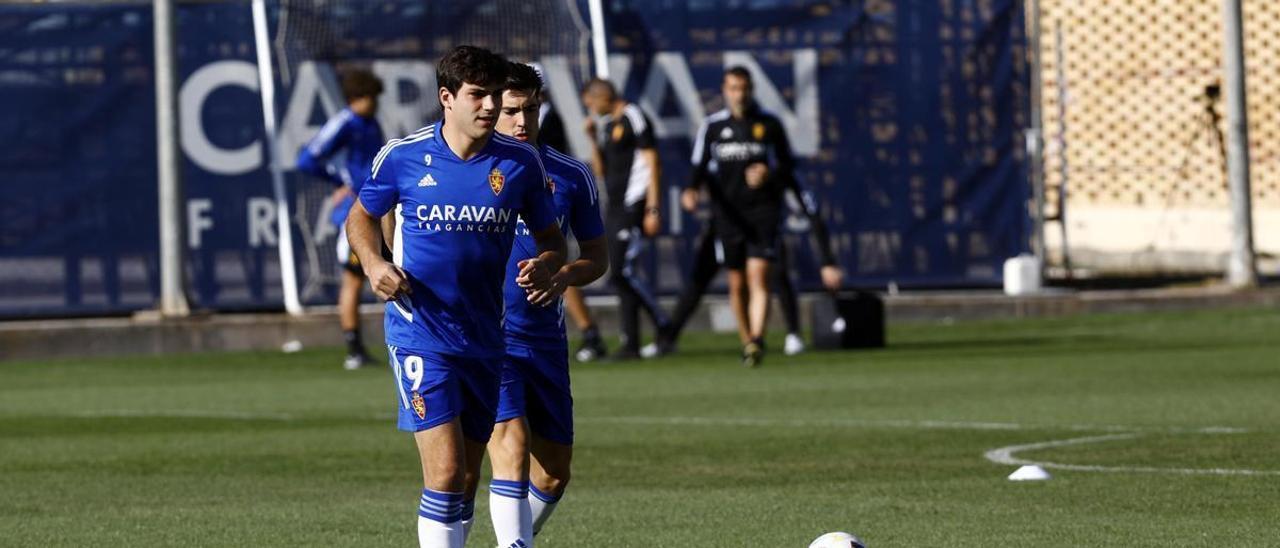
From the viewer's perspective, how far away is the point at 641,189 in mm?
17562

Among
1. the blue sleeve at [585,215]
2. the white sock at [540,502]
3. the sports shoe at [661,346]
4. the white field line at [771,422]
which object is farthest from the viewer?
the sports shoe at [661,346]

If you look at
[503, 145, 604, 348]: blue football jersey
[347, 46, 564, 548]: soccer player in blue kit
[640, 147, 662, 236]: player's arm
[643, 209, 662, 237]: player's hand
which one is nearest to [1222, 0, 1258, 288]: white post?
[640, 147, 662, 236]: player's arm

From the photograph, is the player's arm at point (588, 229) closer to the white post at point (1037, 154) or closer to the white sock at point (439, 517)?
the white sock at point (439, 517)

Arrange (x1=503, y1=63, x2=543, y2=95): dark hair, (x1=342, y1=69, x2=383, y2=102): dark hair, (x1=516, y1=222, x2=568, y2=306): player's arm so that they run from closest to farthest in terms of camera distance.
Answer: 1. (x1=516, y1=222, x2=568, y2=306): player's arm
2. (x1=503, y1=63, x2=543, y2=95): dark hair
3. (x1=342, y1=69, x2=383, y2=102): dark hair

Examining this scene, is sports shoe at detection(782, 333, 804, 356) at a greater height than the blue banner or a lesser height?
lesser

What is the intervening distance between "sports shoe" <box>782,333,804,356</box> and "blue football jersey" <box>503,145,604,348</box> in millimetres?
10053

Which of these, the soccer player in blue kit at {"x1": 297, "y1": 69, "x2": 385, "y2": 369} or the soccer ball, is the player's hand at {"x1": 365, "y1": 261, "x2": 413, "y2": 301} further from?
the soccer player in blue kit at {"x1": 297, "y1": 69, "x2": 385, "y2": 369}

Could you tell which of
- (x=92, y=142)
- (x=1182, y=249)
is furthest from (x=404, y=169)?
(x=1182, y=249)

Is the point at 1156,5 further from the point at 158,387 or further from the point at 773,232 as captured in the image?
the point at 158,387

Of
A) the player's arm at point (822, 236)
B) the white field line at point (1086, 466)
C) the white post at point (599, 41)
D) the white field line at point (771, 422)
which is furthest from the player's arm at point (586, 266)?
the white post at point (599, 41)

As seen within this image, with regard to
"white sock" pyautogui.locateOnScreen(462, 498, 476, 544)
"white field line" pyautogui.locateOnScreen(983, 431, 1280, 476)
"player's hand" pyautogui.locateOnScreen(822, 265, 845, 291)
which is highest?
"player's hand" pyautogui.locateOnScreen(822, 265, 845, 291)

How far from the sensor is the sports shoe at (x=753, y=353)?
17.0 metres

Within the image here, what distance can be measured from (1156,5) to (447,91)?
24.8 m

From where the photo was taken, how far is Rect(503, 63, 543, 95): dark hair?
24.3ft
